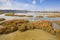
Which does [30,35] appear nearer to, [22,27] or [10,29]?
[22,27]

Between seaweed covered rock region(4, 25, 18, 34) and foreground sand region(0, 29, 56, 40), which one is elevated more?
seaweed covered rock region(4, 25, 18, 34)

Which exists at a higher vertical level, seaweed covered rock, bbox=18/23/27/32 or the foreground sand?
seaweed covered rock, bbox=18/23/27/32

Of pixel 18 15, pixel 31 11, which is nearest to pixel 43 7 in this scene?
pixel 31 11

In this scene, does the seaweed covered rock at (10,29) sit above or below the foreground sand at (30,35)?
above

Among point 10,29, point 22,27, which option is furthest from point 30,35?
point 10,29

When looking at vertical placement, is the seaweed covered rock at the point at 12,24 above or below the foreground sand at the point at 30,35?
above

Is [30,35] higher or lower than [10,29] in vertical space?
lower

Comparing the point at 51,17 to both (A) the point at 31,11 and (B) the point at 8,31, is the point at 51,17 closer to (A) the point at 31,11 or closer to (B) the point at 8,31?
(A) the point at 31,11

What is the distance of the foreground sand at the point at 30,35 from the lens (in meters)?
1.88

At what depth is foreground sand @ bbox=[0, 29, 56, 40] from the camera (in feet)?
6.16

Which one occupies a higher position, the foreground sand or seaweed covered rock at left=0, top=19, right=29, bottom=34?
seaweed covered rock at left=0, top=19, right=29, bottom=34

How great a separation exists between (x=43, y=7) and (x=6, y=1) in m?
0.75

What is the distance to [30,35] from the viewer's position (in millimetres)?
1927

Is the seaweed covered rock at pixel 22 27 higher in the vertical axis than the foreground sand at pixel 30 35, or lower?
higher
